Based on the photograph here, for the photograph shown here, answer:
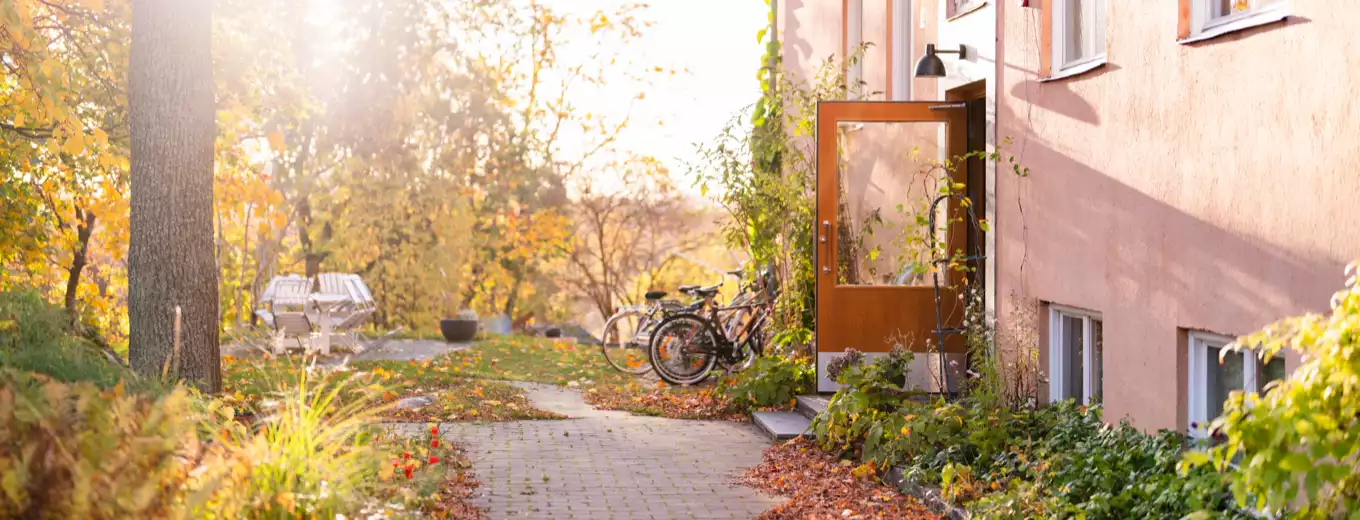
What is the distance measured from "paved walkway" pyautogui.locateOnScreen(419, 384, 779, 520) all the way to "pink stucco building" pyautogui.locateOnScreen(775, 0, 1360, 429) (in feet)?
6.93

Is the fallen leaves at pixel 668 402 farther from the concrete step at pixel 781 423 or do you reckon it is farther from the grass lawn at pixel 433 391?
the grass lawn at pixel 433 391

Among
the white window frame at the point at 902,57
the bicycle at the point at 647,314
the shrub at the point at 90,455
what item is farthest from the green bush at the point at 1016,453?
the bicycle at the point at 647,314

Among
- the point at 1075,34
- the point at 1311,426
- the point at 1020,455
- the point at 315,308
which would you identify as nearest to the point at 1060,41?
the point at 1075,34

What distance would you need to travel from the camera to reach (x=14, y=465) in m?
3.72

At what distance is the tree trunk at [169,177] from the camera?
7.24 metres

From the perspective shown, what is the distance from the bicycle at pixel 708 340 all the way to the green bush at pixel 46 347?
6.24 metres

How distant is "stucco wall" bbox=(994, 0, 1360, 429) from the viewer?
493 centimetres

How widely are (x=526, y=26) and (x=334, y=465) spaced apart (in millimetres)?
20130

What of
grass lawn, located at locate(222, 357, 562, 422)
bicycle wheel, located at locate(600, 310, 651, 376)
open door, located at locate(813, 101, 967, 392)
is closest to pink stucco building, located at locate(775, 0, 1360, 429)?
open door, located at locate(813, 101, 967, 392)

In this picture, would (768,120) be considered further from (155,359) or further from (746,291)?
(155,359)

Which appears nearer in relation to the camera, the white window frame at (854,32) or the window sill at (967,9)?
the window sill at (967,9)

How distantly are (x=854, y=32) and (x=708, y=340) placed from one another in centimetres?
325

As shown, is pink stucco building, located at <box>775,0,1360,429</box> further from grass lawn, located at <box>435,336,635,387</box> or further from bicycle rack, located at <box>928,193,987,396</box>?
grass lawn, located at <box>435,336,635,387</box>

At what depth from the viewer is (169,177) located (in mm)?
7324
